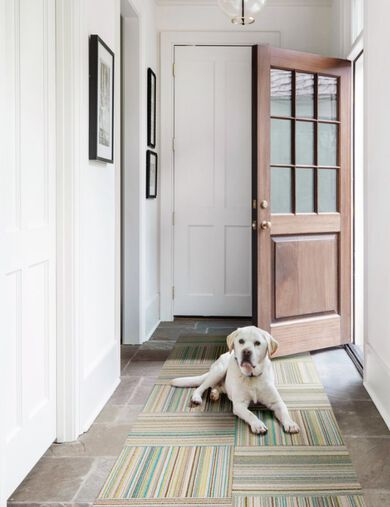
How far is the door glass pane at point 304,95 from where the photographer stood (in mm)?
3795

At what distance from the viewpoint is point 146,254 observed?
4.38m

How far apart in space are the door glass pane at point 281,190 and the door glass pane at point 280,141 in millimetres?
66

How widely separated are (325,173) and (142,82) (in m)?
1.49

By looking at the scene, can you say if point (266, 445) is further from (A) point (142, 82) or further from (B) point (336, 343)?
(A) point (142, 82)

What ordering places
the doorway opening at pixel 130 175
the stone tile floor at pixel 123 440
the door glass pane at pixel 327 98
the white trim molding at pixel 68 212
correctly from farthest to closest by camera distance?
→ the doorway opening at pixel 130 175 → the door glass pane at pixel 327 98 → the white trim molding at pixel 68 212 → the stone tile floor at pixel 123 440

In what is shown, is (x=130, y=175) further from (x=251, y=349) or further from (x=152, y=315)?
(x=251, y=349)

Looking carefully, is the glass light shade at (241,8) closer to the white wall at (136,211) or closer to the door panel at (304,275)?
the white wall at (136,211)

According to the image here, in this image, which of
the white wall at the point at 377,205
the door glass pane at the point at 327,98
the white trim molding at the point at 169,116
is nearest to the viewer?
the white wall at the point at 377,205

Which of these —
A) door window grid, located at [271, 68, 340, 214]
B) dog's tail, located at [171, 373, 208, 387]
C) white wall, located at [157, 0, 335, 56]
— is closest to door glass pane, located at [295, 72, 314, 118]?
door window grid, located at [271, 68, 340, 214]

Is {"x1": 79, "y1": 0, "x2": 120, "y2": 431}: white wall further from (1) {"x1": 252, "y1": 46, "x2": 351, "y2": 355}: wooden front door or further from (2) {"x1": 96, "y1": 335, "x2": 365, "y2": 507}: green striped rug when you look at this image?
(1) {"x1": 252, "y1": 46, "x2": 351, "y2": 355}: wooden front door

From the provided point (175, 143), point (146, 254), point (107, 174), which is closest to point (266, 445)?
point (107, 174)

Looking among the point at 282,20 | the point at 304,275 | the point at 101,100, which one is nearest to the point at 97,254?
the point at 101,100

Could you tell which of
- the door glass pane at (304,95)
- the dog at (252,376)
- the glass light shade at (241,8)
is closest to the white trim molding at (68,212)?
the dog at (252,376)

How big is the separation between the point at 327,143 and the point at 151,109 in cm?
145
